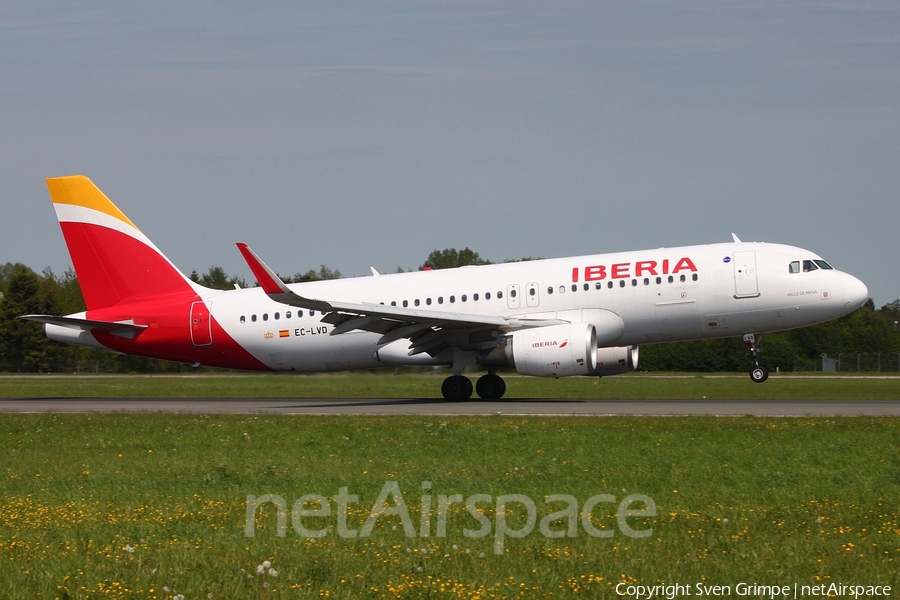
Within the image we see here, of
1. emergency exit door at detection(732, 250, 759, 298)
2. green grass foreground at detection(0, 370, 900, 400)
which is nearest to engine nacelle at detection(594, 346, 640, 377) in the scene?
green grass foreground at detection(0, 370, 900, 400)

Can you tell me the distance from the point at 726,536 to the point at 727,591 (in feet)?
5.43

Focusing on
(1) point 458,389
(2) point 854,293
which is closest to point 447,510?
(1) point 458,389

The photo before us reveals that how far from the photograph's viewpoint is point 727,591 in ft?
23.4

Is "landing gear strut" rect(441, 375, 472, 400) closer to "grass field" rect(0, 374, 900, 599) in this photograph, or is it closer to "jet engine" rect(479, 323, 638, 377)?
"jet engine" rect(479, 323, 638, 377)

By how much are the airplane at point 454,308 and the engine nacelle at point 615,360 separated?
38 millimetres

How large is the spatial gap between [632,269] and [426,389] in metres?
7.38

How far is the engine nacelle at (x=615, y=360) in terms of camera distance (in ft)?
90.0

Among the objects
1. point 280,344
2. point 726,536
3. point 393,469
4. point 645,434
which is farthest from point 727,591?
point 280,344

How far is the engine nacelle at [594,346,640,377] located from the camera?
27422 mm

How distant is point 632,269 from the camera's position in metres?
26.6

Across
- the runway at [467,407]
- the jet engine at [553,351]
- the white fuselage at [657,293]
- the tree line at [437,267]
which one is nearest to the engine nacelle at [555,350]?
the jet engine at [553,351]

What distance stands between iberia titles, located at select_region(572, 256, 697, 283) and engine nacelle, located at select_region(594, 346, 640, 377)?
2127 millimetres

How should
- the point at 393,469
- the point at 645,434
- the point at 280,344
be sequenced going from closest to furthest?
the point at 393,469 → the point at 645,434 → the point at 280,344

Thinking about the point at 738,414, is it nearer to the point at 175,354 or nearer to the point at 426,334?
the point at 426,334
